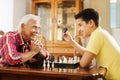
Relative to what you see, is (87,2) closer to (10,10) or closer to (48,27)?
(48,27)

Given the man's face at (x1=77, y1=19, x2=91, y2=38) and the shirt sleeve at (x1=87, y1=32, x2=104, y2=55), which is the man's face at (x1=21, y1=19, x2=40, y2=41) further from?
the shirt sleeve at (x1=87, y1=32, x2=104, y2=55)

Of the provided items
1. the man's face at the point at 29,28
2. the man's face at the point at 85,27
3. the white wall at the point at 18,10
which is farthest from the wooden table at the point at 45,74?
the white wall at the point at 18,10

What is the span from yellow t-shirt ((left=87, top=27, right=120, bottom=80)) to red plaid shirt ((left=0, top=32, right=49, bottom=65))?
0.53m

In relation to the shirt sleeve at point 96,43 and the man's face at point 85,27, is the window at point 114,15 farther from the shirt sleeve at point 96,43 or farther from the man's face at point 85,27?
the shirt sleeve at point 96,43

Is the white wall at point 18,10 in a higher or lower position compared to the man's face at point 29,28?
higher

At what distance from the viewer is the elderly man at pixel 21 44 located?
1.63 meters

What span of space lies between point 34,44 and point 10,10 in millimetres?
2351

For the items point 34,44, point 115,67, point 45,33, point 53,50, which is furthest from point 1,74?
point 45,33

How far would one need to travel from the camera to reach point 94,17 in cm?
173

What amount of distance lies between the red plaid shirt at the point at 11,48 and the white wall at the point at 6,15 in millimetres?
1824

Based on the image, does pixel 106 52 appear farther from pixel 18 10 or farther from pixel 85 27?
pixel 18 10

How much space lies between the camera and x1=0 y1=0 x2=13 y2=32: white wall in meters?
3.60

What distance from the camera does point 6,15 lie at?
3.74 m

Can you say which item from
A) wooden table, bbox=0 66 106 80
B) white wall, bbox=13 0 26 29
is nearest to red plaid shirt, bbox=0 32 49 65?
wooden table, bbox=0 66 106 80
